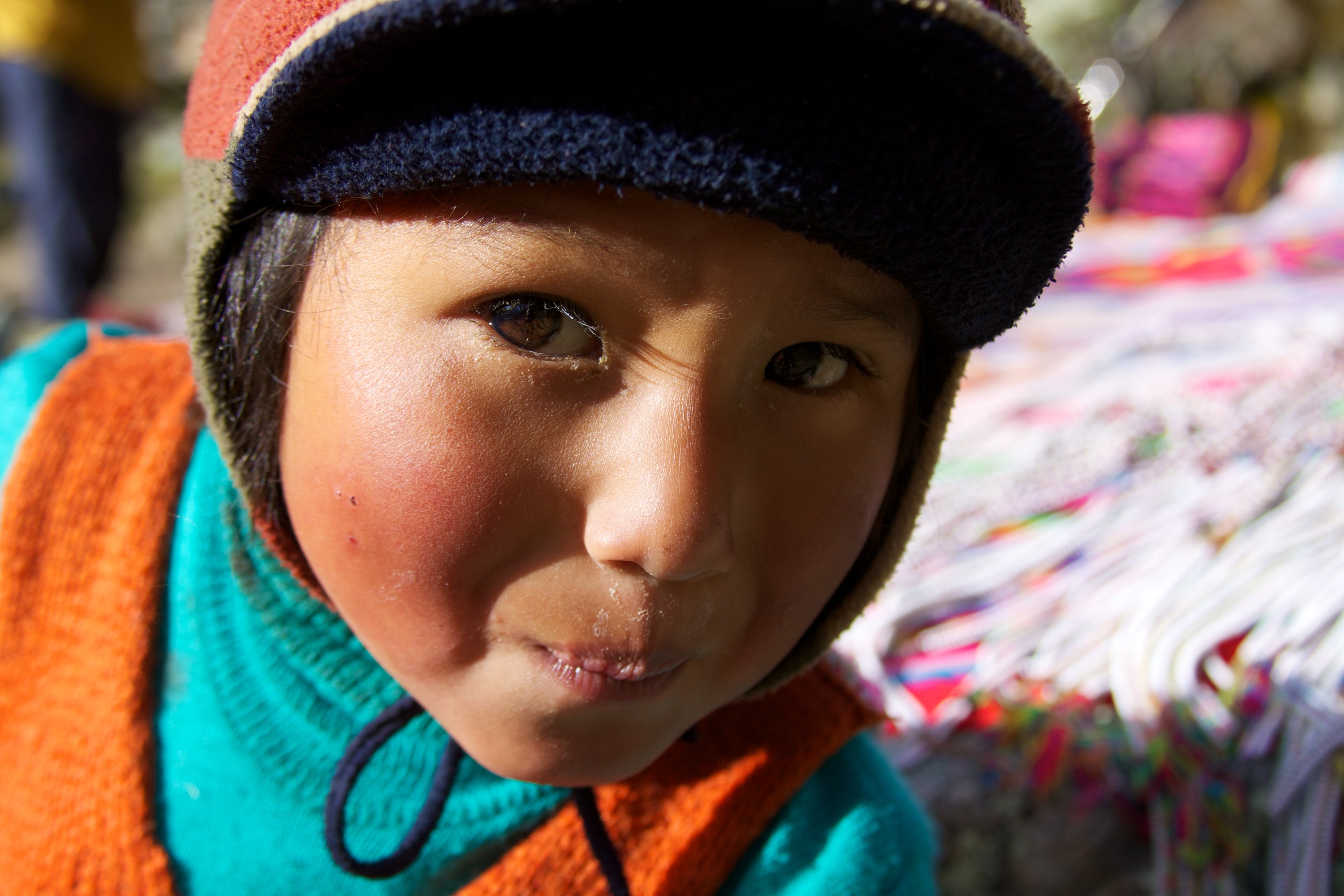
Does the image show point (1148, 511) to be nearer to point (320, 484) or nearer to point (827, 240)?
point (827, 240)

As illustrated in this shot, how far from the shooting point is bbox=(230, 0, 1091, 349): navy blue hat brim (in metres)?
0.69

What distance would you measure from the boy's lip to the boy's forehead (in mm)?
289

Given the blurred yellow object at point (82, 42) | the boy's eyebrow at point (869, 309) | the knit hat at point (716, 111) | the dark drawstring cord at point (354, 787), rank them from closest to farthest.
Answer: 1. the knit hat at point (716, 111)
2. the boy's eyebrow at point (869, 309)
3. the dark drawstring cord at point (354, 787)
4. the blurred yellow object at point (82, 42)

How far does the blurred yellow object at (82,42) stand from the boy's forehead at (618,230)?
3025 millimetres

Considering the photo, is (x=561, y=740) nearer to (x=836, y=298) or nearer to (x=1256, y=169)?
(x=836, y=298)

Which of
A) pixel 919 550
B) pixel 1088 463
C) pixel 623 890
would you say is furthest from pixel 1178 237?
pixel 623 890

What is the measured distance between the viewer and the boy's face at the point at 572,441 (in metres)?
0.74

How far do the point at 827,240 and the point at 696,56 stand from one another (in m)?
0.16

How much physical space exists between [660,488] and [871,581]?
0.41m

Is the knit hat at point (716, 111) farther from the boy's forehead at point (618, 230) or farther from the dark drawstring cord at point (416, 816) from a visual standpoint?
the dark drawstring cord at point (416, 816)

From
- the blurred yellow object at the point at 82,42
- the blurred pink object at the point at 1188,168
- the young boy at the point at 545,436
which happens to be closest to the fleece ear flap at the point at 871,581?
the young boy at the point at 545,436

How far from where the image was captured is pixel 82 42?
10.5ft

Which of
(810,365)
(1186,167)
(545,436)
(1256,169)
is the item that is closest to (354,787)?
(545,436)

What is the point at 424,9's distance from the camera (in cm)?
67
